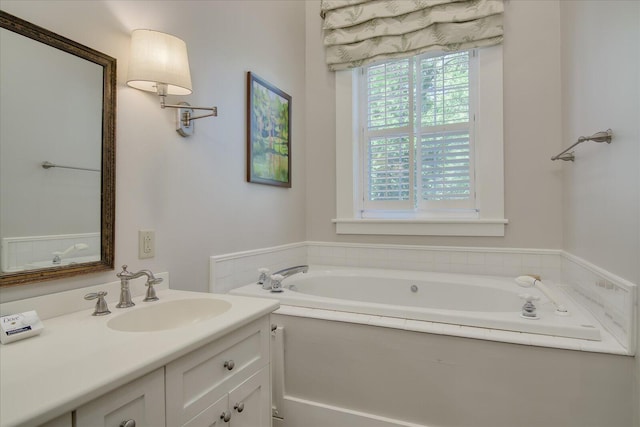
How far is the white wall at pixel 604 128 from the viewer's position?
3.97 feet

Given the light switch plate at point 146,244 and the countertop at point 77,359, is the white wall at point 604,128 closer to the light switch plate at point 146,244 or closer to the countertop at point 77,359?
the countertop at point 77,359

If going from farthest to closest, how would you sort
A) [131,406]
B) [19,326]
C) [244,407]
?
[244,407] < [19,326] < [131,406]

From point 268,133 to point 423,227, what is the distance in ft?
4.28

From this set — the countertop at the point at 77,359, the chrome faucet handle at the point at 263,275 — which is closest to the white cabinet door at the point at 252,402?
the countertop at the point at 77,359

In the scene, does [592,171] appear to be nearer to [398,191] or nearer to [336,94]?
[398,191]

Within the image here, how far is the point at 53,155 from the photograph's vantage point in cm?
114

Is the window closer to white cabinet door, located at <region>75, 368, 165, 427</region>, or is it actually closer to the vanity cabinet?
the vanity cabinet

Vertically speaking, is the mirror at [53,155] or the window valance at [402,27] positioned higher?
the window valance at [402,27]

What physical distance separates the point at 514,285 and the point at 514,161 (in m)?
0.84

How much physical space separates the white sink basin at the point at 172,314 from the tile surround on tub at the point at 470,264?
1.61 feet

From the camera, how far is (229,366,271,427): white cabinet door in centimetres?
106

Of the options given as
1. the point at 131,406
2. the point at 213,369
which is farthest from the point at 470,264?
the point at 131,406

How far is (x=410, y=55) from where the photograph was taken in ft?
8.33

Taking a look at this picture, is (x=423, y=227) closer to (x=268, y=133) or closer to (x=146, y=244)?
(x=268, y=133)
